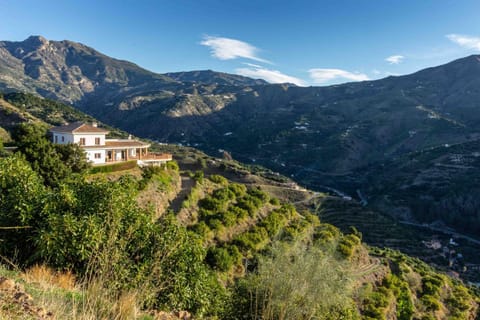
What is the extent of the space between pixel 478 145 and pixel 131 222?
120 m

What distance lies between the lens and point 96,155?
29375 mm

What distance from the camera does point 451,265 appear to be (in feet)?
163

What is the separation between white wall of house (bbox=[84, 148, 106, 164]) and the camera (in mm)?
28719

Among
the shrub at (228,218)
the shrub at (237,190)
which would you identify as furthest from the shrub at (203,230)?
the shrub at (237,190)

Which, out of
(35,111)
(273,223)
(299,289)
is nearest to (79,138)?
(273,223)

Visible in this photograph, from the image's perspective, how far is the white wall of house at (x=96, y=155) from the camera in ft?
94.2

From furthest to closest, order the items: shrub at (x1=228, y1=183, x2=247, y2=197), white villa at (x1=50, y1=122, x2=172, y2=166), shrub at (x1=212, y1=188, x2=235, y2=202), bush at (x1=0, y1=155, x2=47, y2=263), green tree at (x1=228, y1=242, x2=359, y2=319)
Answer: white villa at (x1=50, y1=122, x2=172, y2=166) → shrub at (x1=228, y1=183, x2=247, y2=197) → shrub at (x1=212, y1=188, x2=235, y2=202) → bush at (x1=0, y1=155, x2=47, y2=263) → green tree at (x1=228, y1=242, x2=359, y2=319)

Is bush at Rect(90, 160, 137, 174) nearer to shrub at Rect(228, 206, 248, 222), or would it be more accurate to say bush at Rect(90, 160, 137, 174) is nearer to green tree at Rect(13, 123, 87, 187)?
green tree at Rect(13, 123, 87, 187)

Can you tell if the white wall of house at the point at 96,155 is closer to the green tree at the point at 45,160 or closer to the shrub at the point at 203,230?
the green tree at the point at 45,160

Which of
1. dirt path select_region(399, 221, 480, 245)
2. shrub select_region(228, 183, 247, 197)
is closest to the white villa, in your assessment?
shrub select_region(228, 183, 247, 197)

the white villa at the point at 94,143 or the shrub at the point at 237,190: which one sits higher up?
the white villa at the point at 94,143

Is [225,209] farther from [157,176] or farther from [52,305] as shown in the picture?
[52,305]

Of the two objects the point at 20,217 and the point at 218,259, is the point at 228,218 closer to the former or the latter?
the point at 218,259

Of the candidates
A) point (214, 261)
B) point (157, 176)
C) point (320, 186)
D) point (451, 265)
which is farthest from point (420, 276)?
point (320, 186)
